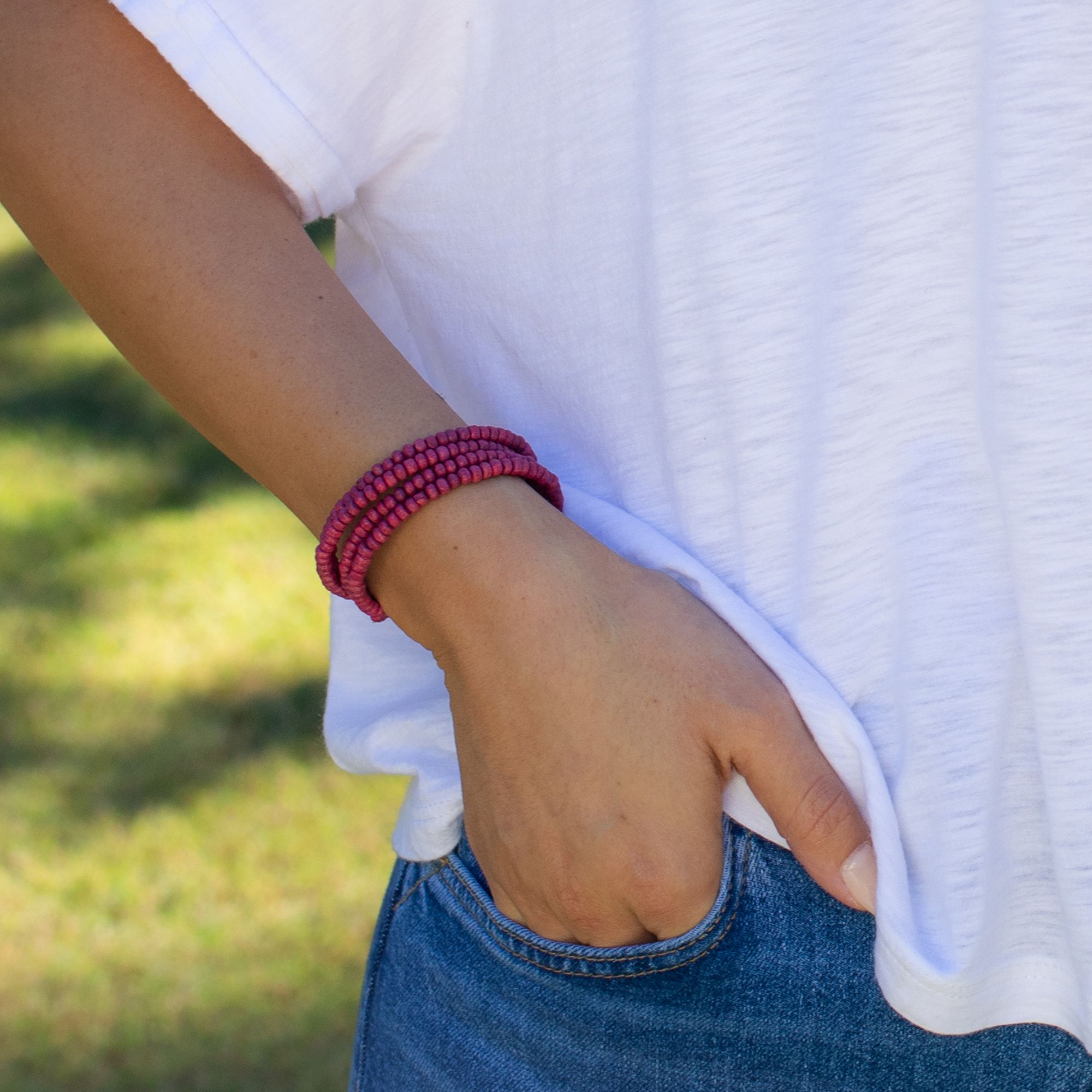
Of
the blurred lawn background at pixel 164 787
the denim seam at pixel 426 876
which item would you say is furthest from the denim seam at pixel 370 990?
the blurred lawn background at pixel 164 787

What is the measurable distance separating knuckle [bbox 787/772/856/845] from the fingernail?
0.06ft

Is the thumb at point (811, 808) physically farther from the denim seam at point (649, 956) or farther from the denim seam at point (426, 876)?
the denim seam at point (426, 876)

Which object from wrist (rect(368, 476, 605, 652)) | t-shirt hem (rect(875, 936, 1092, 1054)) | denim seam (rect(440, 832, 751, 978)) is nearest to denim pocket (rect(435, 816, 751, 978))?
denim seam (rect(440, 832, 751, 978))

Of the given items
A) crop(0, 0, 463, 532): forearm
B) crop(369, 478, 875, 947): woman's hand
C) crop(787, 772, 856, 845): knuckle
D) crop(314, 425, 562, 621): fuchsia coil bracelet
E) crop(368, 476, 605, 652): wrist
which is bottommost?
crop(787, 772, 856, 845): knuckle

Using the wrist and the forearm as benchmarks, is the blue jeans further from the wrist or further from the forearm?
the forearm

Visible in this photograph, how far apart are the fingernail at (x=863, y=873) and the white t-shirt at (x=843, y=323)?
30 millimetres

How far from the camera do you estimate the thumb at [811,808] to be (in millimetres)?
854

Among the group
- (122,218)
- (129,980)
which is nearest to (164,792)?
(129,980)

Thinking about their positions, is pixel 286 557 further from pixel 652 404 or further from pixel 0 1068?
pixel 652 404

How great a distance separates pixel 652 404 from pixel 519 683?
0.23m

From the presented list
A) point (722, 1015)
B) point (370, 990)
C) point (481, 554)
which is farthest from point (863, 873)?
point (370, 990)

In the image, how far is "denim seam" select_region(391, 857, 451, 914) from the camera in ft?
3.40

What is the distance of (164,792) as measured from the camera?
2.91m

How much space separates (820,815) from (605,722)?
17cm
